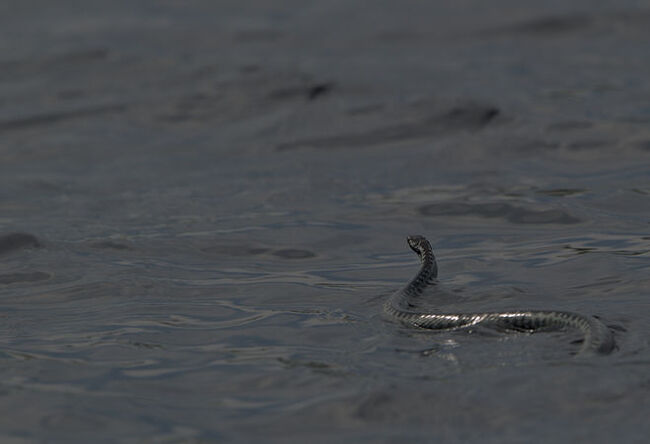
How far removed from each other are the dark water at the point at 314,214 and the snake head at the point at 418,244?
1.12 ft

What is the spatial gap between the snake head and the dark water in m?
0.34

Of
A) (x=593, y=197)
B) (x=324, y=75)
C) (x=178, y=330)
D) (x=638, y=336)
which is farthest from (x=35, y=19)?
(x=638, y=336)

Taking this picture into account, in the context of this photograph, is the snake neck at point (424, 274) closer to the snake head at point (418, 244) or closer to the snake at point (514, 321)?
the snake head at point (418, 244)


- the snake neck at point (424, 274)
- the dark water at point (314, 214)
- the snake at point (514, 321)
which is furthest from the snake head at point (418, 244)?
the snake at point (514, 321)

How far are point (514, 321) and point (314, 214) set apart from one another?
6.72 meters

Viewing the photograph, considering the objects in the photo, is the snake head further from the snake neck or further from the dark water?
the dark water

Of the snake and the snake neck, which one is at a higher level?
the snake

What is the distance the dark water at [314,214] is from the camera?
8.75m

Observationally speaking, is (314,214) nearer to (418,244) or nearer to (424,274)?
(418,244)

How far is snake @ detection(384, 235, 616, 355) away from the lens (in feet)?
30.9

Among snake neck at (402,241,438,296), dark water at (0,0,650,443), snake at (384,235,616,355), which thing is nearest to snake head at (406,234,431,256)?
snake neck at (402,241,438,296)

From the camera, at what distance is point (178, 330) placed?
11383mm

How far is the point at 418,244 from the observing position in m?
13.9

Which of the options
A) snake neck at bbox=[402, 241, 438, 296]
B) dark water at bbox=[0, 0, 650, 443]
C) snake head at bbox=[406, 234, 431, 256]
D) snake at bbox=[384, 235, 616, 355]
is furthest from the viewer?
snake head at bbox=[406, 234, 431, 256]
